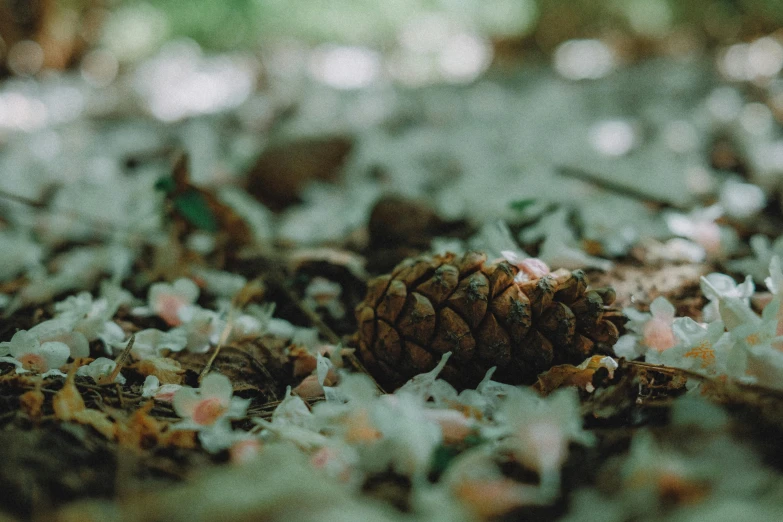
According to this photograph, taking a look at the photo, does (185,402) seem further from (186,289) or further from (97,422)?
(186,289)

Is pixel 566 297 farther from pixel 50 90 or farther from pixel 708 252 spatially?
pixel 50 90

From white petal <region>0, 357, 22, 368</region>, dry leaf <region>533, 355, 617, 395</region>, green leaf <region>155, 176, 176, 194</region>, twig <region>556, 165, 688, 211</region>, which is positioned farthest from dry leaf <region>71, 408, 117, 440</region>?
twig <region>556, 165, 688, 211</region>

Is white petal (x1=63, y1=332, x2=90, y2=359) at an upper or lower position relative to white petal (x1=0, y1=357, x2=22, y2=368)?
lower

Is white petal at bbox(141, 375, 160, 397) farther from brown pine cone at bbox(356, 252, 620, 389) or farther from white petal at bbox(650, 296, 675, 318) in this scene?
white petal at bbox(650, 296, 675, 318)

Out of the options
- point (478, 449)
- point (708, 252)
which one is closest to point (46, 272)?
point (478, 449)

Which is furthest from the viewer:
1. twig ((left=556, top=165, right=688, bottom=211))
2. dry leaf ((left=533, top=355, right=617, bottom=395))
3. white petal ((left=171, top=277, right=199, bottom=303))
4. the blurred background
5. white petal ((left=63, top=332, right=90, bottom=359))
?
the blurred background

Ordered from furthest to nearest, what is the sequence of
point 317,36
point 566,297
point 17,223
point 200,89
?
point 317,36
point 200,89
point 17,223
point 566,297
